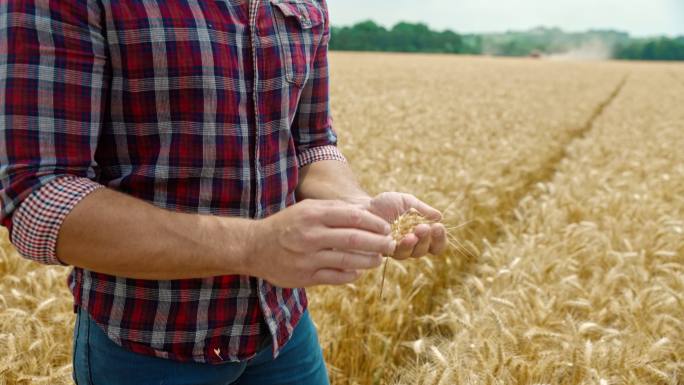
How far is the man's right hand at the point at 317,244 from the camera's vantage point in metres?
1.06

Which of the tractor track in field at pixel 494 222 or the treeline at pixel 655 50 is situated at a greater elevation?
the treeline at pixel 655 50

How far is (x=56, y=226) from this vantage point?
1.09m

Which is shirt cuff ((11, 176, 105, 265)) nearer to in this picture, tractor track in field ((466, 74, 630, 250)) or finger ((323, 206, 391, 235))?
finger ((323, 206, 391, 235))

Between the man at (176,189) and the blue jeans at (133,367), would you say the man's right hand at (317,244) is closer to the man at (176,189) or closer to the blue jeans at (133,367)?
the man at (176,189)

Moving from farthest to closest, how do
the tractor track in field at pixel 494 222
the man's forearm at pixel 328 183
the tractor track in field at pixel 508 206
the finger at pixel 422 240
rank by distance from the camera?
Result: the tractor track in field at pixel 508 206
the tractor track in field at pixel 494 222
the man's forearm at pixel 328 183
the finger at pixel 422 240

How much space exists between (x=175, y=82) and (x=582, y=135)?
1197 cm

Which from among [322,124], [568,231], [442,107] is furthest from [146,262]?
[442,107]

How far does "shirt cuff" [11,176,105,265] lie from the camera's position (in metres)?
1.09

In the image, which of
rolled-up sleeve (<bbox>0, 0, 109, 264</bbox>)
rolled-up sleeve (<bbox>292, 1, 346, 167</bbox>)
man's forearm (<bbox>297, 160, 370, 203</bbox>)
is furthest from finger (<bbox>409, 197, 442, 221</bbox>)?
rolled-up sleeve (<bbox>0, 0, 109, 264</bbox>)

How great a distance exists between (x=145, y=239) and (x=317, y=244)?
0.32 m

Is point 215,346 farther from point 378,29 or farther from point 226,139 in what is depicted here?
point 378,29

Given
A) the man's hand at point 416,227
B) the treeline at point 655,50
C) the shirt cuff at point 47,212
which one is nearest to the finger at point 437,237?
the man's hand at point 416,227

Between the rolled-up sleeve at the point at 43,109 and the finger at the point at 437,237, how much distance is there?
709mm

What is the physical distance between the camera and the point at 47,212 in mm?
1088
